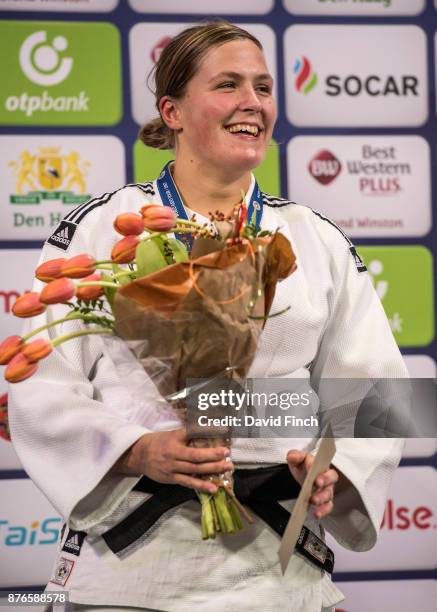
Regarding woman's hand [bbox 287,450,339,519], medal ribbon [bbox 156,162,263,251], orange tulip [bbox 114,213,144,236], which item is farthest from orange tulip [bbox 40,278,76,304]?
medal ribbon [bbox 156,162,263,251]

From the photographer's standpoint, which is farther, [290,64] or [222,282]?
[290,64]

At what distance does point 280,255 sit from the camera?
4.03 ft

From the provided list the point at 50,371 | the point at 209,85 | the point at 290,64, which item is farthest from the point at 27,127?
the point at 50,371

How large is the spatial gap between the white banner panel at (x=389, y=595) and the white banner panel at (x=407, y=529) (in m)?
0.04

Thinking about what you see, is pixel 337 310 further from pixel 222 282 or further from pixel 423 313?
pixel 423 313

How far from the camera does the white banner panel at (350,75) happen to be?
2.56 metres

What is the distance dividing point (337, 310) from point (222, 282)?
23.0 inches

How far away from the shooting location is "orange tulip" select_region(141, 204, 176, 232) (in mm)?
1211

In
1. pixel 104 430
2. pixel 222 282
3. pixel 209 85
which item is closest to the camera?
pixel 222 282

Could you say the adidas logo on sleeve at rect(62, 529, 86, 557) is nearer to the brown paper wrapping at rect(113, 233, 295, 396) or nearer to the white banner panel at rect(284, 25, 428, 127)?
the brown paper wrapping at rect(113, 233, 295, 396)

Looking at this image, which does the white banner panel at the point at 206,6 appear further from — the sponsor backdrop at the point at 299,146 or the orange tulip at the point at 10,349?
the orange tulip at the point at 10,349

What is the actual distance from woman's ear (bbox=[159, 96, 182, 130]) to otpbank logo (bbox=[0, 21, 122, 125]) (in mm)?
775

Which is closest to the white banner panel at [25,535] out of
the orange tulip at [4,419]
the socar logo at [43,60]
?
the orange tulip at [4,419]

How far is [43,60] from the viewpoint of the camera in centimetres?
245
